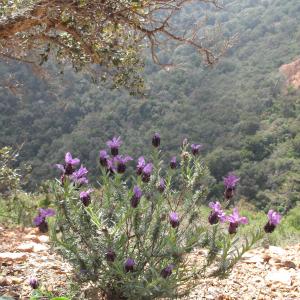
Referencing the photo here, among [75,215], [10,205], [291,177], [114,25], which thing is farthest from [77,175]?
[291,177]

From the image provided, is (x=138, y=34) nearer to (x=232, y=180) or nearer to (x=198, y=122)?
(x=232, y=180)

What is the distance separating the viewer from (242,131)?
3247 centimetres

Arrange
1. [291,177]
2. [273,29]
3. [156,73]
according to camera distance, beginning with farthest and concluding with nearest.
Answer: [273,29], [156,73], [291,177]

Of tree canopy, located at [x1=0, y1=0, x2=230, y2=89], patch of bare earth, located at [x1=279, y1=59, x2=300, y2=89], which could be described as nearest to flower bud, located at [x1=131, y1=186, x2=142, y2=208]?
tree canopy, located at [x1=0, y1=0, x2=230, y2=89]

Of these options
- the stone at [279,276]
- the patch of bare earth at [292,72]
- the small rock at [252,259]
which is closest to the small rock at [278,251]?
the small rock at [252,259]

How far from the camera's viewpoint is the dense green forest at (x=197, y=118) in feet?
82.5

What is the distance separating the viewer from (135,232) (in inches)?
102

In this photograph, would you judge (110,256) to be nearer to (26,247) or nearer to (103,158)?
(103,158)

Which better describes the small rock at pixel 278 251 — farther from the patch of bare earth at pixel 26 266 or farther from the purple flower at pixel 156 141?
the purple flower at pixel 156 141

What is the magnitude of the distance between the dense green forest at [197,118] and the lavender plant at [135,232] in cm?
1667

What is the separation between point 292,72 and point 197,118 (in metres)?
10.7

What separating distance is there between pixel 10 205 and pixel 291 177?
2055 cm

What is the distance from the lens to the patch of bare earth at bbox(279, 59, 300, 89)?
38.1 meters

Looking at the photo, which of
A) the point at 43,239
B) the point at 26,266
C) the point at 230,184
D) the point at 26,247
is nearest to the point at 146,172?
the point at 230,184
